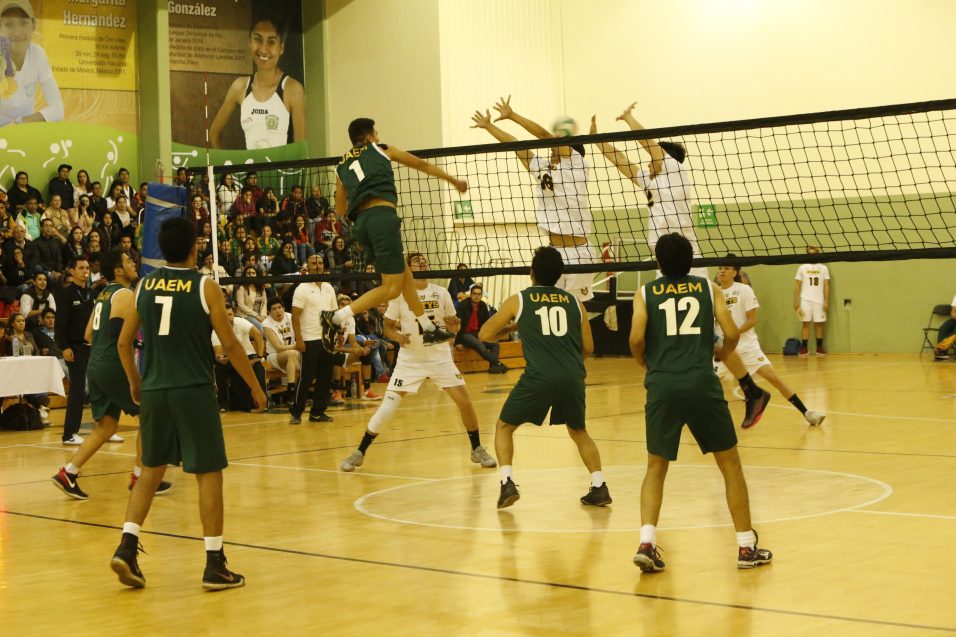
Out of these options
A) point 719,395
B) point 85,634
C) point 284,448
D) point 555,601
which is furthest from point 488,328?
point 284,448

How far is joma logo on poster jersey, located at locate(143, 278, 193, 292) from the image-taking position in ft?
19.9

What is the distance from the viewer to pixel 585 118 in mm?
27031

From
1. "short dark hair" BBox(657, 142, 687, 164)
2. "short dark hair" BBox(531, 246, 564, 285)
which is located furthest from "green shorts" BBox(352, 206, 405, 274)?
"short dark hair" BBox(657, 142, 687, 164)

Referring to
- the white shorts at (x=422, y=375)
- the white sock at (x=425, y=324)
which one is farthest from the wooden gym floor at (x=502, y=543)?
the white sock at (x=425, y=324)

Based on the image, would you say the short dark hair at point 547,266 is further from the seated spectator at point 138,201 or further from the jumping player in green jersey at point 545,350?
the seated spectator at point 138,201

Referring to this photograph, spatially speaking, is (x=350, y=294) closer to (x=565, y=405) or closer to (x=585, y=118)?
(x=585, y=118)

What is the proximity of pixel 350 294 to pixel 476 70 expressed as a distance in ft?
26.0

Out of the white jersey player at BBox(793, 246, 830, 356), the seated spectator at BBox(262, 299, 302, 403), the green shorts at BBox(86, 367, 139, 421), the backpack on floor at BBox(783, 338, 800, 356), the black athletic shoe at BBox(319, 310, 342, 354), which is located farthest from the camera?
the backpack on floor at BBox(783, 338, 800, 356)

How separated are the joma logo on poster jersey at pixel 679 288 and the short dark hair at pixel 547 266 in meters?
1.75

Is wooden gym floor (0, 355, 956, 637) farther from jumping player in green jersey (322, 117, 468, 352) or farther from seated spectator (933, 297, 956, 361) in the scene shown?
seated spectator (933, 297, 956, 361)

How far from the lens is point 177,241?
6.17m

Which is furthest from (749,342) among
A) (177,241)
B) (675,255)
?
(177,241)

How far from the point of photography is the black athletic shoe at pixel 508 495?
7.96m

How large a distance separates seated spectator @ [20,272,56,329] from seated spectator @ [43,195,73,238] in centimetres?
285
